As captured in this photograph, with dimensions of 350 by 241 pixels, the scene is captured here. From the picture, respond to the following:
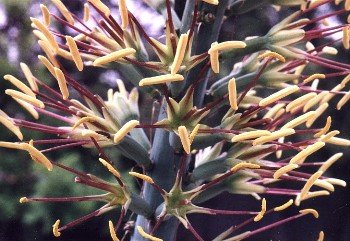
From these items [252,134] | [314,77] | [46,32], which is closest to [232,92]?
[252,134]

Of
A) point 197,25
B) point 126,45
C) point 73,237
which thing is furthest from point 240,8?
point 73,237

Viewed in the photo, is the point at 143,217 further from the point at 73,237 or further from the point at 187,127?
the point at 73,237

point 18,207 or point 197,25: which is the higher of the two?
point 197,25

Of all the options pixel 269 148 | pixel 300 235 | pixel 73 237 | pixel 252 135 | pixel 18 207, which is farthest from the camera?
pixel 300 235

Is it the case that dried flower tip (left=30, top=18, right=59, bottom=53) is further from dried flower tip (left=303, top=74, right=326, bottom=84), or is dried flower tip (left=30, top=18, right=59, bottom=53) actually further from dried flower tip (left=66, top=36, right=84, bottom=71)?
dried flower tip (left=303, top=74, right=326, bottom=84)

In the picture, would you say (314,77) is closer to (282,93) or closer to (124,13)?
→ (282,93)

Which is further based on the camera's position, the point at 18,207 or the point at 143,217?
the point at 18,207

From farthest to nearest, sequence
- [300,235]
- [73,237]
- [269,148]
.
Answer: [300,235] → [73,237] → [269,148]

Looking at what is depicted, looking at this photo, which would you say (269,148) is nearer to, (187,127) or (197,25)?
(187,127)

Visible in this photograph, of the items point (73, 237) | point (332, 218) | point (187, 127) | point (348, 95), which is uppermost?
point (348, 95)

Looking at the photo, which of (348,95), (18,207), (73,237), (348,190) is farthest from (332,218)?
(348,95)

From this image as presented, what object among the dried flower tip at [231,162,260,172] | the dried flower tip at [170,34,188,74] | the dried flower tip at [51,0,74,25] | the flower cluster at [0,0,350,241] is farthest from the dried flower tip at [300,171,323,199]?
the dried flower tip at [51,0,74,25]
